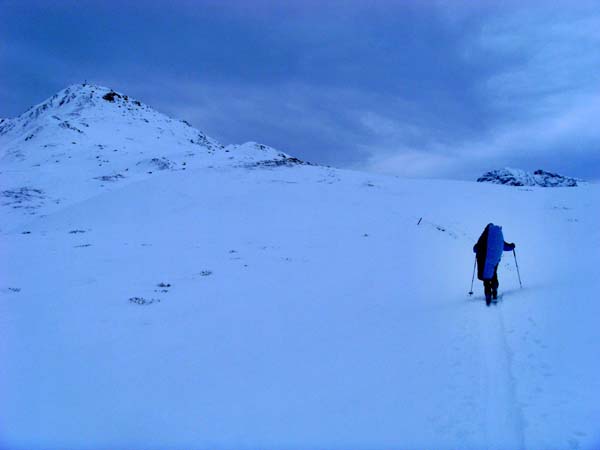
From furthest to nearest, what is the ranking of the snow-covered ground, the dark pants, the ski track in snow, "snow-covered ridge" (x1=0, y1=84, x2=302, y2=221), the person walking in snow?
"snow-covered ridge" (x1=0, y1=84, x2=302, y2=221)
the person walking in snow
the dark pants
the snow-covered ground
the ski track in snow

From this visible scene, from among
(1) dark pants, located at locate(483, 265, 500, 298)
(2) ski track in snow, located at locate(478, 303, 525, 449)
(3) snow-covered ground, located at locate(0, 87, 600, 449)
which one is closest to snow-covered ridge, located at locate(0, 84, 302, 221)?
(3) snow-covered ground, located at locate(0, 87, 600, 449)

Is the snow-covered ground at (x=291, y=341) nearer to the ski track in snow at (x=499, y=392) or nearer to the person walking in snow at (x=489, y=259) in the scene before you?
the ski track in snow at (x=499, y=392)

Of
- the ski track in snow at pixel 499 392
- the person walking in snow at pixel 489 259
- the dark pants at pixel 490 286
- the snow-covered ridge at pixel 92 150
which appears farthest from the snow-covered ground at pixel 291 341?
the snow-covered ridge at pixel 92 150

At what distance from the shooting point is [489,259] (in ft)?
37.7

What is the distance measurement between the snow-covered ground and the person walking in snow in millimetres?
616

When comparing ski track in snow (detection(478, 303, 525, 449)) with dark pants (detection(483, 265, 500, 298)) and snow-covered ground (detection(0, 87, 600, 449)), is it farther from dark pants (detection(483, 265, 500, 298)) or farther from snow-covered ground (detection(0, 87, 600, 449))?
dark pants (detection(483, 265, 500, 298))

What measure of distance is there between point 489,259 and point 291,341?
20.2ft

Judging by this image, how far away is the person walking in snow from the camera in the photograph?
11.4 metres

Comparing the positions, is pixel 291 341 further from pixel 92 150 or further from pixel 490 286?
pixel 92 150

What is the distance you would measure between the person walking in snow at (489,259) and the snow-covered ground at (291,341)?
616 millimetres

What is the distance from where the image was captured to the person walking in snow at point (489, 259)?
11.4m

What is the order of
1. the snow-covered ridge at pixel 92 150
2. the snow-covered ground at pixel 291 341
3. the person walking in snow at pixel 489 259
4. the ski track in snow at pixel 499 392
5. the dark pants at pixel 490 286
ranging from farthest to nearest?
1. the snow-covered ridge at pixel 92 150
2. the person walking in snow at pixel 489 259
3. the dark pants at pixel 490 286
4. the snow-covered ground at pixel 291 341
5. the ski track in snow at pixel 499 392

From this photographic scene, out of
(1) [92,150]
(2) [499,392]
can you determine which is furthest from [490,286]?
(1) [92,150]

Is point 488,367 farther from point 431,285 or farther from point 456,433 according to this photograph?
point 431,285
